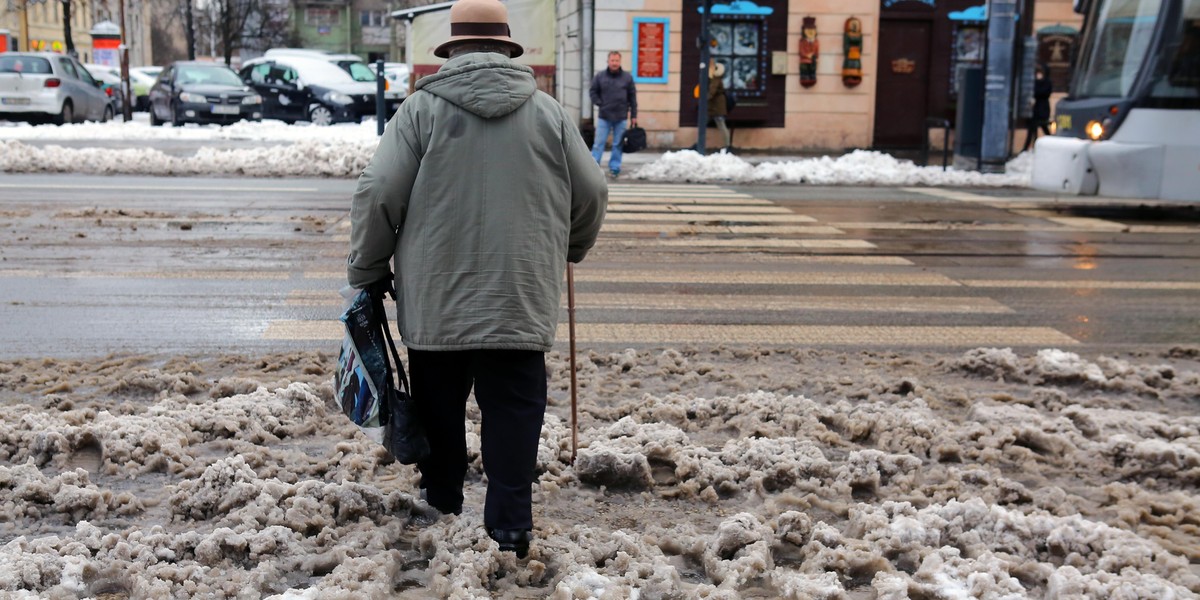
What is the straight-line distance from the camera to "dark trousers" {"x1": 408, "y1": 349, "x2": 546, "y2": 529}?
12.2 feet

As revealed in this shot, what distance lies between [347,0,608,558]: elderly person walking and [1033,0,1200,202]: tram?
10.4 metres

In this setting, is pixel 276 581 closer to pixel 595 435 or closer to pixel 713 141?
pixel 595 435

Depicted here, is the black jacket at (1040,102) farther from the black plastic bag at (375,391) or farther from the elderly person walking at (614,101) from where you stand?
the black plastic bag at (375,391)

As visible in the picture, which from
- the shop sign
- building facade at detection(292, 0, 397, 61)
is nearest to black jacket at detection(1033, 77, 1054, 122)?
the shop sign

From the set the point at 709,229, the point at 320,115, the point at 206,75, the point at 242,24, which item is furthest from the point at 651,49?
the point at 242,24

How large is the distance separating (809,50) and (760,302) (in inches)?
654

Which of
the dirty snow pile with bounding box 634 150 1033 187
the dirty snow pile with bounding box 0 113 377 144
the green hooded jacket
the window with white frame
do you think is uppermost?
the window with white frame

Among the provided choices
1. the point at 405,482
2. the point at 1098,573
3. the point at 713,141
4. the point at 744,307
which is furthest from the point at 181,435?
the point at 713,141

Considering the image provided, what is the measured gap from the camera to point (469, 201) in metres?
3.61

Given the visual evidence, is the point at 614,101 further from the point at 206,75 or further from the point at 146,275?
the point at 206,75

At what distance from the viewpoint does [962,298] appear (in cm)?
837

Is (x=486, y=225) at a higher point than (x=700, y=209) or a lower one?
higher

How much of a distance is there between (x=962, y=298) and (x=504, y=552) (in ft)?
17.7

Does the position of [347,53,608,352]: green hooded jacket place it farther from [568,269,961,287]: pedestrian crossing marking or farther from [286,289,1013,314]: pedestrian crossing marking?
[568,269,961,287]: pedestrian crossing marking
